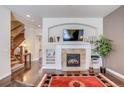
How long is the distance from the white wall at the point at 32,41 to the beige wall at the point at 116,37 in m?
6.64

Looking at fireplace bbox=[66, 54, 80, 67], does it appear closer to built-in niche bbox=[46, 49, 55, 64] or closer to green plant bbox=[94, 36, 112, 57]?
built-in niche bbox=[46, 49, 55, 64]

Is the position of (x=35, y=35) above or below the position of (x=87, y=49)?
above

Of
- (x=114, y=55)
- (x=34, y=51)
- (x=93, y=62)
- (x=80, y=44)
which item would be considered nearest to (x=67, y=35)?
(x=80, y=44)

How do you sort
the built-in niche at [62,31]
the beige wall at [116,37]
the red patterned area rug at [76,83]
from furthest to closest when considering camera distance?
the built-in niche at [62,31] < the beige wall at [116,37] < the red patterned area rug at [76,83]

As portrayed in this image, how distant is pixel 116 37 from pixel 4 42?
168 inches

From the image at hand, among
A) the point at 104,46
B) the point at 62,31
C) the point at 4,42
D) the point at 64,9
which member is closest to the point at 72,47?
the point at 62,31

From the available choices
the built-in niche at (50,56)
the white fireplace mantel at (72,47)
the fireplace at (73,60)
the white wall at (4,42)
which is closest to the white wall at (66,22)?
the built-in niche at (50,56)

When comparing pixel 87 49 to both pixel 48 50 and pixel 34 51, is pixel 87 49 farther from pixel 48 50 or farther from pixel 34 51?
pixel 34 51

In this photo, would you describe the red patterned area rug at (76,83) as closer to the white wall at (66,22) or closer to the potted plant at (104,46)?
the potted plant at (104,46)

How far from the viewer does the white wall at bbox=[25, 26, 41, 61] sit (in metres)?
12.5

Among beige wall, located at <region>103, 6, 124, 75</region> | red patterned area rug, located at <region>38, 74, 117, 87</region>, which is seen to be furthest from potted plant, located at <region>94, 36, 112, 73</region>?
red patterned area rug, located at <region>38, 74, 117, 87</region>

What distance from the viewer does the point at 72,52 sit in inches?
334

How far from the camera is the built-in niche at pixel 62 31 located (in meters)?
8.66
